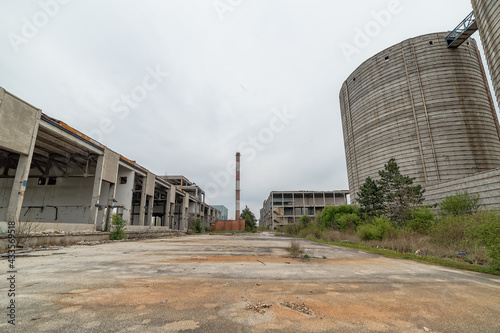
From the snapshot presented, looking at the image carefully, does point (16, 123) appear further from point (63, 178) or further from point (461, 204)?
point (461, 204)

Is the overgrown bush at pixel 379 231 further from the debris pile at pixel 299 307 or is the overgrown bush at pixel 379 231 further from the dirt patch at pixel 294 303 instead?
the debris pile at pixel 299 307

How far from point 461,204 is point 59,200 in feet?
103

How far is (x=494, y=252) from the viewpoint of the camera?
5133 millimetres

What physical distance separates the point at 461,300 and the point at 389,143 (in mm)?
22711

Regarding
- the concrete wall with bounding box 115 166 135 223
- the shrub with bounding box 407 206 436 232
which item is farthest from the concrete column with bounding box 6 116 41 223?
the shrub with bounding box 407 206 436 232

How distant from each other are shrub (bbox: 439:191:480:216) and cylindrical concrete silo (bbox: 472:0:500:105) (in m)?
6.10

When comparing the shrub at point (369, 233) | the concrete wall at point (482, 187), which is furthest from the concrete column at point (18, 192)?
the concrete wall at point (482, 187)

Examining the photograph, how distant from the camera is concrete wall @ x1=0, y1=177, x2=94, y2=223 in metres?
20.0

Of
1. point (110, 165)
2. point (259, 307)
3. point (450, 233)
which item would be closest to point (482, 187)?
point (450, 233)

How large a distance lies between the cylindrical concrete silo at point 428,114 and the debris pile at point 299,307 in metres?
22.2

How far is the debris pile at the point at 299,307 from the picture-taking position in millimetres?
2451

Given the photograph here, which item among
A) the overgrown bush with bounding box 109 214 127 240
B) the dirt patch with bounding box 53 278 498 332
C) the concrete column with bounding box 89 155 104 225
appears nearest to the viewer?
the dirt patch with bounding box 53 278 498 332

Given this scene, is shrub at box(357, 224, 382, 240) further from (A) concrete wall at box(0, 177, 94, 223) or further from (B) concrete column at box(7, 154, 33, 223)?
(A) concrete wall at box(0, 177, 94, 223)

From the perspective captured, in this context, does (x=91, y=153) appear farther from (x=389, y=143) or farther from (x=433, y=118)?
(x=433, y=118)
